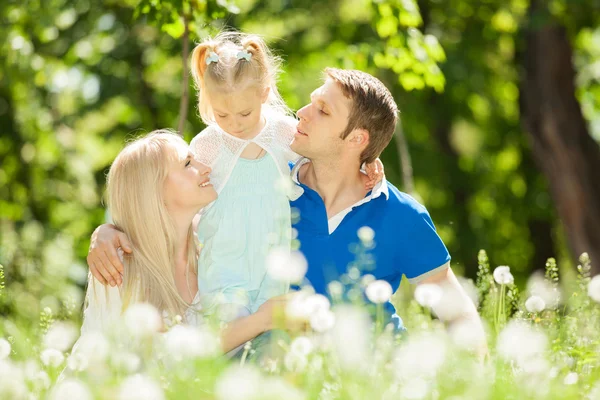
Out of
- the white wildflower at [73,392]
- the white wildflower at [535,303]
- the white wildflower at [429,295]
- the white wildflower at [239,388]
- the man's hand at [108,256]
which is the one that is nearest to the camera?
the white wildflower at [239,388]

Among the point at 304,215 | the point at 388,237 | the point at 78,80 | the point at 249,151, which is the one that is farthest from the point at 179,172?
the point at 78,80

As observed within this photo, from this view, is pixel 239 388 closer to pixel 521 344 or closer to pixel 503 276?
pixel 521 344

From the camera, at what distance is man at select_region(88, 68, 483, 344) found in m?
3.65

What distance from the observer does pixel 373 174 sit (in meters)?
3.82

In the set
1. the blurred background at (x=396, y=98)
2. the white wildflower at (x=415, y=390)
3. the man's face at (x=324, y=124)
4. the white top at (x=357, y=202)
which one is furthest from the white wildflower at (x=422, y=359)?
the blurred background at (x=396, y=98)

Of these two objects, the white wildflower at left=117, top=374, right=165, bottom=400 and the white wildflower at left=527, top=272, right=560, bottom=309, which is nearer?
the white wildflower at left=117, top=374, right=165, bottom=400

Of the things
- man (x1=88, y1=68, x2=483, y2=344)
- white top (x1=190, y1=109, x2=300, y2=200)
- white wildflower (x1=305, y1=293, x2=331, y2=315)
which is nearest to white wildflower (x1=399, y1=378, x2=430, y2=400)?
white wildflower (x1=305, y1=293, x2=331, y2=315)

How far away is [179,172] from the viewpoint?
3.55 m

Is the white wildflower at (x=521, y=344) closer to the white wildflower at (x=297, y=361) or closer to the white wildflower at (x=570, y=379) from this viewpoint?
the white wildflower at (x=570, y=379)

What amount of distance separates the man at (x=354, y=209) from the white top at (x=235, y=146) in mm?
133

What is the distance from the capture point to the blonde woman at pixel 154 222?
11.3 ft

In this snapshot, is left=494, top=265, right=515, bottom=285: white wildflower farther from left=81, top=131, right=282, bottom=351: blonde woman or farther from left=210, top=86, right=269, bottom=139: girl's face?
left=210, top=86, right=269, bottom=139: girl's face

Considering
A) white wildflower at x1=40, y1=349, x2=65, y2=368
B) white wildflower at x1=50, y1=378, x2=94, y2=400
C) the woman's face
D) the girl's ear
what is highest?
white wildflower at x1=50, y1=378, x2=94, y2=400

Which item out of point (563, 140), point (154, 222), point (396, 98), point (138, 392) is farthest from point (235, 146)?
point (396, 98)
